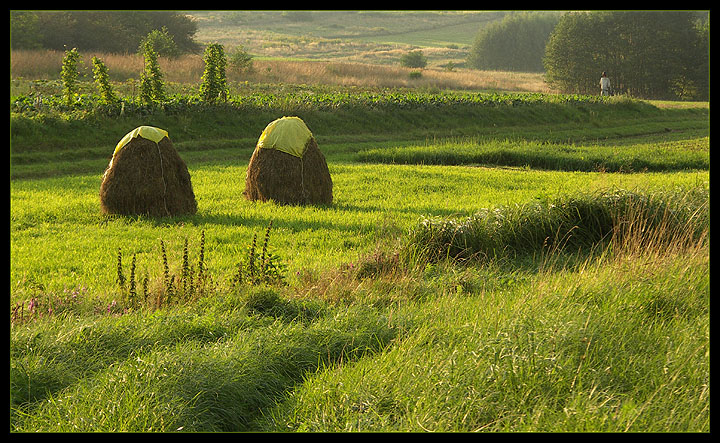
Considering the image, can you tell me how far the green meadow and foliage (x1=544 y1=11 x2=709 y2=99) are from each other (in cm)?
4513

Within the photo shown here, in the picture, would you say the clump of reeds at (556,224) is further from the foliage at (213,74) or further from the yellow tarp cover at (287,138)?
the foliage at (213,74)

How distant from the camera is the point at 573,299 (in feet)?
18.8

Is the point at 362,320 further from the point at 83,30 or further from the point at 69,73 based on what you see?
the point at 69,73

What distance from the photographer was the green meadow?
13.9 ft

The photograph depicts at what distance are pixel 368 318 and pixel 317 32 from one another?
2431cm

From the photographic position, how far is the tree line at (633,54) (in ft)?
177

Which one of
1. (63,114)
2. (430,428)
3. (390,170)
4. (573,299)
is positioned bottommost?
(430,428)

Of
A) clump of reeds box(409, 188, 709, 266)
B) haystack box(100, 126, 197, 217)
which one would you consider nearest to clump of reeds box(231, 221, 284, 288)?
clump of reeds box(409, 188, 709, 266)

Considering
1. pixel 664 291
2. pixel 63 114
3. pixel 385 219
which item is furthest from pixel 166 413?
pixel 63 114

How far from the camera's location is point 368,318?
580 centimetres

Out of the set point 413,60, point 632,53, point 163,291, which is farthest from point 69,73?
point 632,53

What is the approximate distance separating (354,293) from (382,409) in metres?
2.45
